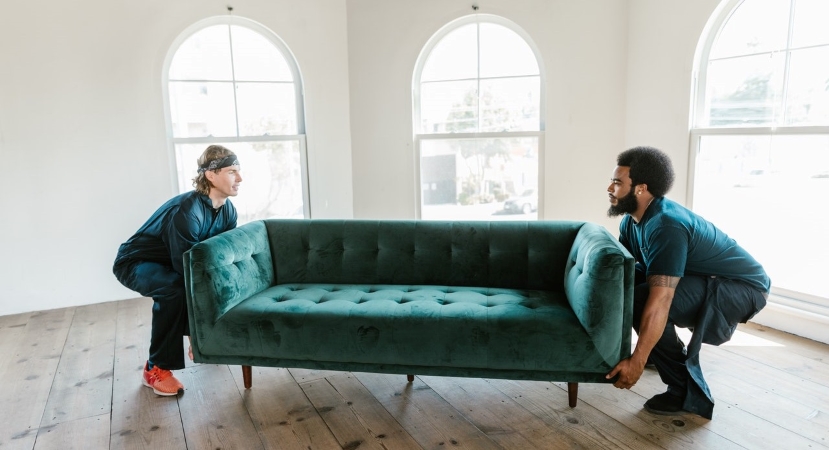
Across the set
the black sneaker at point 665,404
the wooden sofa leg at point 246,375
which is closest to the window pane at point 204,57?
the wooden sofa leg at point 246,375

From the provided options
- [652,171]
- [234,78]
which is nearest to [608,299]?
[652,171]

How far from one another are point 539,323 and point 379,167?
249cm

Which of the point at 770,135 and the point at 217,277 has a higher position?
the point at 770,135

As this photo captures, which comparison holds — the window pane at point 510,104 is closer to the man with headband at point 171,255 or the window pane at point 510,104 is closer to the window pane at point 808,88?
the window pane at point 808,88

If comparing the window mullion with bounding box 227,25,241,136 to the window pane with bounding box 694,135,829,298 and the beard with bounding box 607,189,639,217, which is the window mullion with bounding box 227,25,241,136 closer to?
the beard with bounding box 607,189,639,217

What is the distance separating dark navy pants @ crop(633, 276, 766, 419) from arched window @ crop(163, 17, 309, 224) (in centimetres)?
297

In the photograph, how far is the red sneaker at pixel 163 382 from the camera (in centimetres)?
266

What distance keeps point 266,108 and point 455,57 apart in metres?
1.53

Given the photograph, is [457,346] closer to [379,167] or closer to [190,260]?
[190,260]

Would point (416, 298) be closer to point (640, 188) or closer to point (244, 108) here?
point (640, 188)

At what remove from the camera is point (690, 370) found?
2342 mm

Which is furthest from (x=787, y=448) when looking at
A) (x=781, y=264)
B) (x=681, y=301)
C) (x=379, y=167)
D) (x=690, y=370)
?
(x=379, y=167)

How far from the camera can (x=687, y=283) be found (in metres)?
2.37

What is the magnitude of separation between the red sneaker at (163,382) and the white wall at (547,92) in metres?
2.12
